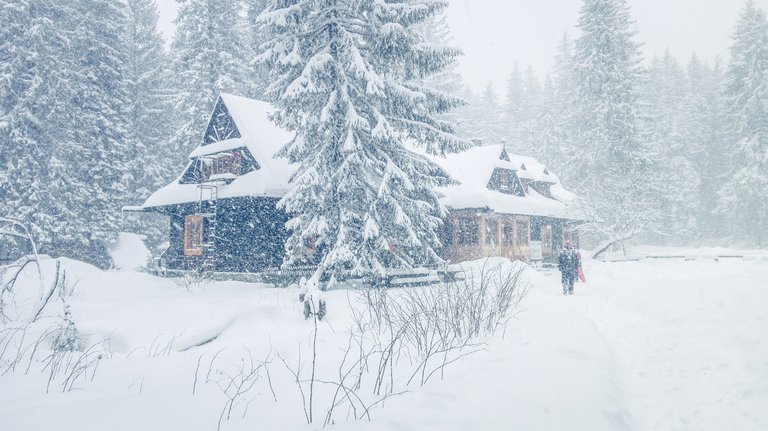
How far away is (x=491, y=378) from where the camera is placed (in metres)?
4.16

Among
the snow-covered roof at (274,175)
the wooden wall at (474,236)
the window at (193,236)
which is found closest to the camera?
the snow-covered roof at (274,175)

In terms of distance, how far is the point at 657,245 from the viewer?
39562 millimetres

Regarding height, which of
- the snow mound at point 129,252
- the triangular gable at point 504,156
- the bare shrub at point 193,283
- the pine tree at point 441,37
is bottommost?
the bare shrub at point 193,283

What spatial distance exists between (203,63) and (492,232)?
1851cm

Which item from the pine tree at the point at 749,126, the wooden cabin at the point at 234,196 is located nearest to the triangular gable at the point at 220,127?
the wooden cabin at the point at 234,196

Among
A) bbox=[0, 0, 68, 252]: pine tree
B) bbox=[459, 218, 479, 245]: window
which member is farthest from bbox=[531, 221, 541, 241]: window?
bbox=[0, 0, 68, 252]: pine tree

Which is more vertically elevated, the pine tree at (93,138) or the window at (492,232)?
the pine tree at (93,138)

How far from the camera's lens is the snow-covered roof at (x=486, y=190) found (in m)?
19.8

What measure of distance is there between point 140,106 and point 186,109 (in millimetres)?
5268

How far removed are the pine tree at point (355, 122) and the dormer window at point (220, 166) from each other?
534 cm

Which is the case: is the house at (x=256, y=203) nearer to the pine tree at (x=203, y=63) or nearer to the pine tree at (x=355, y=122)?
the pine tree at (x=355, y=122)

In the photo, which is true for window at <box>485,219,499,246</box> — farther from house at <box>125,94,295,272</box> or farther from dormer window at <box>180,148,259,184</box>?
dormer window at <box>180,148,259,184</box>

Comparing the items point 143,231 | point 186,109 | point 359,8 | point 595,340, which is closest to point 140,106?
point 186,109

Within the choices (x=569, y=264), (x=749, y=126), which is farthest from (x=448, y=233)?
(x=749, y=126)
